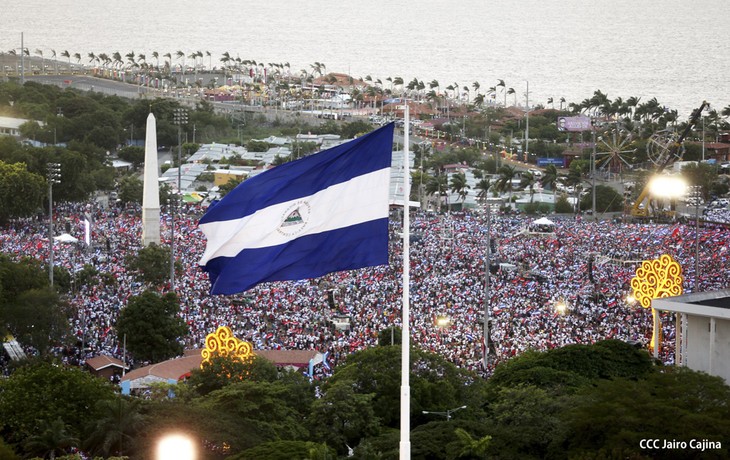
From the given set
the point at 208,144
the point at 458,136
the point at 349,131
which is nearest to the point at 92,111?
the point at 208,144

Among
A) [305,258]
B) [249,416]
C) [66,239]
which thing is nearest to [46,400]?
[249,416]

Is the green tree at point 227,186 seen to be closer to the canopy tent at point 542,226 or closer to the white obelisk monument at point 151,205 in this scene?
the white obelisk monument at point 151,205

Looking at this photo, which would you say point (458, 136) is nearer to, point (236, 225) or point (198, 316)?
point (198, 316)

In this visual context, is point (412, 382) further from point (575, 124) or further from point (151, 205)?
point (575, 124)

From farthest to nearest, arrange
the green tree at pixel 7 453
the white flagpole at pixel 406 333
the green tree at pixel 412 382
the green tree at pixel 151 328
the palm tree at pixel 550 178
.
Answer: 1. the palm tree at pixel 550 178
2. the green tree at pixel 151 328
3. the green tree at pixel 412 382
4. the green tree at pixel 7 453
5. the white flagpole at pixel 406 333

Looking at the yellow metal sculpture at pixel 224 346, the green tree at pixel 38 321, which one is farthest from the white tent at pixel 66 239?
the yellow metal sculpture at pixel 224 346
